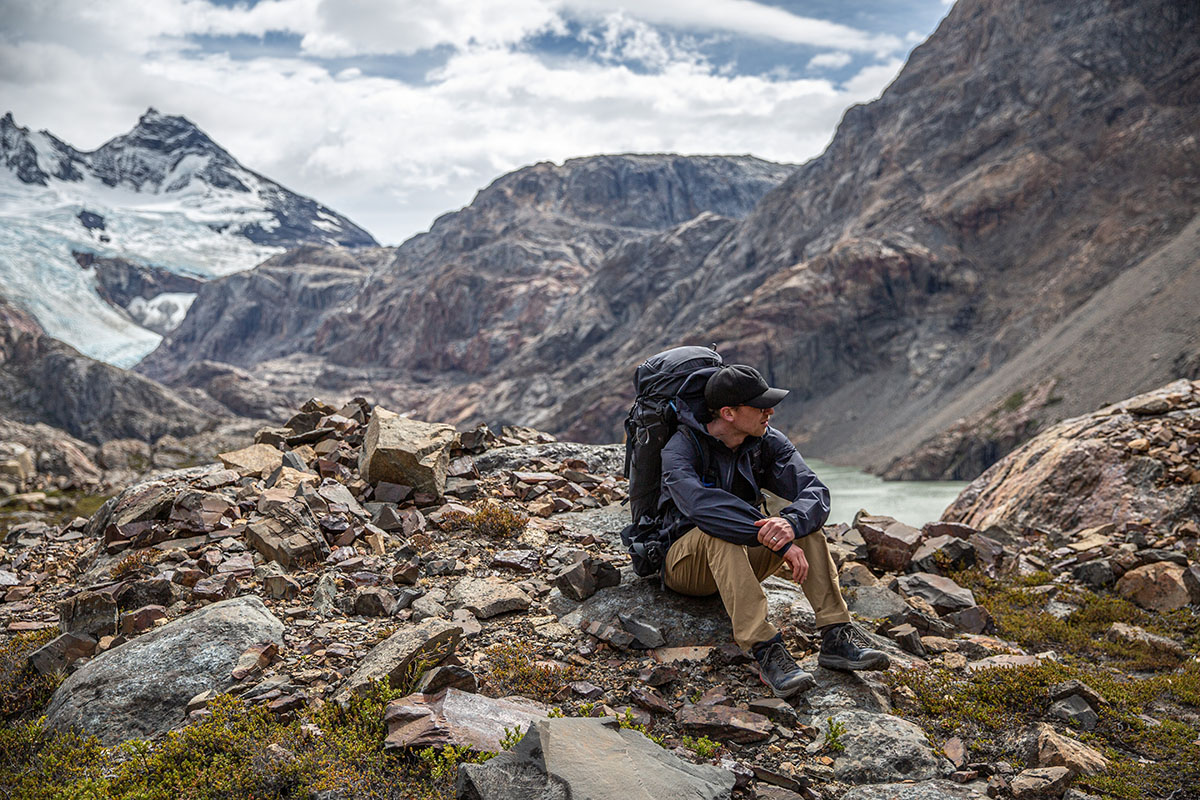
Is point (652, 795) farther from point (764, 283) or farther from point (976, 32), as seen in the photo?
point (976, 32)

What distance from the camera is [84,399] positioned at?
403 feet

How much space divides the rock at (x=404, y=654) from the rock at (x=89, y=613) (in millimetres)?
2753

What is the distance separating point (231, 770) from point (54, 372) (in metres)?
150

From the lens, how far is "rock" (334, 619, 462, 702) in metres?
5.20

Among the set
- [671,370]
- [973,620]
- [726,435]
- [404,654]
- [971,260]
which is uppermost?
[971,260]

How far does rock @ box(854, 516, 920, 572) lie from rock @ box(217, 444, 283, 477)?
851 centimetres

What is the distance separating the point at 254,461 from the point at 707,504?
8188mm

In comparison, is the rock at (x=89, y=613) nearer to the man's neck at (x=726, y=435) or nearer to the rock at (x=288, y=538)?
the rock at (x=288, y=538)

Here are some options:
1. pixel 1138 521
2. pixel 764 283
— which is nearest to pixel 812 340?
pixel 764 283

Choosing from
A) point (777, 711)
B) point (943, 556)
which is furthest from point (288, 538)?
point (943, 556)

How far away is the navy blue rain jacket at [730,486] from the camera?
220 inches

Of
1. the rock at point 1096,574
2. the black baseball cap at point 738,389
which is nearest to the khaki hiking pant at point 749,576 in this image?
the black baseball cap at point 738,389

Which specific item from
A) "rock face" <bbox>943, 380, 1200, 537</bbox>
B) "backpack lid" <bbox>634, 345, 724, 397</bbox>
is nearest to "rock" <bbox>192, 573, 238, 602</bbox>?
"backpack lid" <bbox>634, 345, 724, 397</bbox>

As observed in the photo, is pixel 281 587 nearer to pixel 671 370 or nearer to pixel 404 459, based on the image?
pixel 404 459
